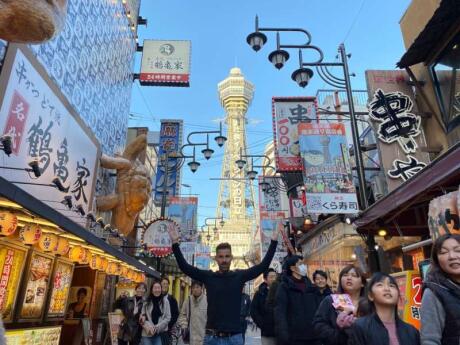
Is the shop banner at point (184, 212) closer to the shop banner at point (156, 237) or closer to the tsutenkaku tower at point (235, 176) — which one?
the shop banner at point (156, 237)

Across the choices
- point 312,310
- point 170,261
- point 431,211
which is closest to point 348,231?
point 431,211

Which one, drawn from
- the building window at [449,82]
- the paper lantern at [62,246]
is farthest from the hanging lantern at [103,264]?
the building window at [449,82]

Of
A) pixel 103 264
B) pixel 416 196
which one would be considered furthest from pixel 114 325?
pixel 416 196

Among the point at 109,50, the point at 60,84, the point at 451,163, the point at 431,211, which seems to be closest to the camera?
the point at 451,163

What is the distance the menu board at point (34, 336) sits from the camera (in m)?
6.68

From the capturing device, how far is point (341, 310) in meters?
3.58

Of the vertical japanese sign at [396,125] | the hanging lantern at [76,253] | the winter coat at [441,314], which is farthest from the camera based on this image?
the vertical japanese sign at [396,125]

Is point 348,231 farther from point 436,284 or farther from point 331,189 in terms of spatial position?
point 436,284

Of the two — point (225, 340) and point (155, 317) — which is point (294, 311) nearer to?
point (225, 340)

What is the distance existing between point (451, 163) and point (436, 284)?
2603mm

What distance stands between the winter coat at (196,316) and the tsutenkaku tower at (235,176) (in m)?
64.1

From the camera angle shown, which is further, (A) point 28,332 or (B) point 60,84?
(B) point 60,84

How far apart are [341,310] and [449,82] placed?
26.0 ft

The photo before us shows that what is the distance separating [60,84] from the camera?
920 cm
